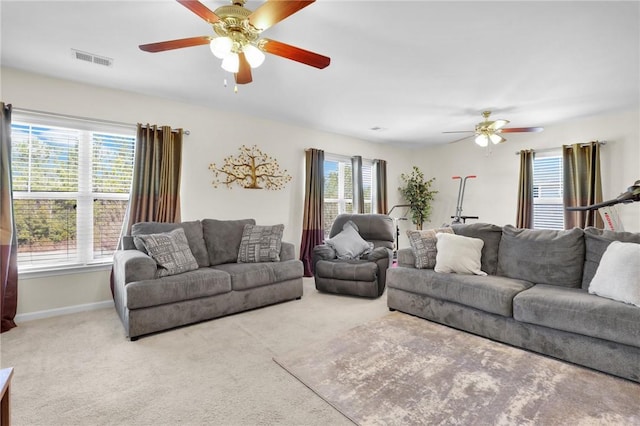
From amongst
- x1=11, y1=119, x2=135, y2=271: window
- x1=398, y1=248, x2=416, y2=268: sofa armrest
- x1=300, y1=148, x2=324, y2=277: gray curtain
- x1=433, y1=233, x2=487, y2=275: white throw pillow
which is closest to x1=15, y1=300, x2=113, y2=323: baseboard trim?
x1=11, y1=119, x2=135, y2=271: window

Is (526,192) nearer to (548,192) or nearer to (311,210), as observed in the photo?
(548,192)

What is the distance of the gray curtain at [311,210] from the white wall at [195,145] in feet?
0.44

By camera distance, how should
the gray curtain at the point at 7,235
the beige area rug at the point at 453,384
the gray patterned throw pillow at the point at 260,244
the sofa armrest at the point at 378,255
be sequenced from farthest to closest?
the sofa armrest at the point at 378,255 → the gray patterned throw pillow at the point at 260,244 → the gray curtain at the point at 7,235 → the beige area rug at the point at 453,384

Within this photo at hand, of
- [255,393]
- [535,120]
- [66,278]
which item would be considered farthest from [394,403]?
[535,120]

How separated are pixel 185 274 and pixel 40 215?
1724 mm

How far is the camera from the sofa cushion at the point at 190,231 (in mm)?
3316

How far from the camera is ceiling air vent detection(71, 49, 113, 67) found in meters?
2.71

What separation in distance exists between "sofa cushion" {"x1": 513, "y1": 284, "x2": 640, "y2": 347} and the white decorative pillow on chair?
2.02 m

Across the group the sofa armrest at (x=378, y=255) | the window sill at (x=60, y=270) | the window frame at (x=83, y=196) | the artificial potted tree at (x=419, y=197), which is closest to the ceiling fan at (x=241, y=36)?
the window frame at (x=83, y=196)

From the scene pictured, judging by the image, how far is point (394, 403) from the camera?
1745mm

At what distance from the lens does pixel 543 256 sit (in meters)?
2.84

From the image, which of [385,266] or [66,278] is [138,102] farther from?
[385,266]

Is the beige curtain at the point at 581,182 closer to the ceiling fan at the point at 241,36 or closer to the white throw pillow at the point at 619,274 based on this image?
the white throw pillow at the point at 619,274

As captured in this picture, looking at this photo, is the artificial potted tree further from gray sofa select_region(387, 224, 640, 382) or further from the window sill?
the window sill
